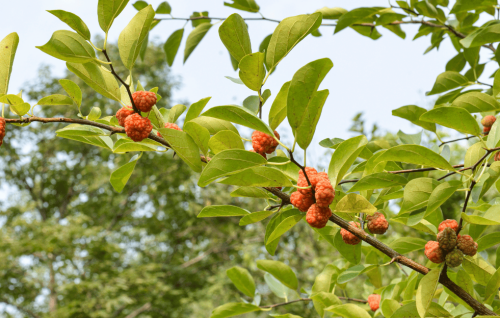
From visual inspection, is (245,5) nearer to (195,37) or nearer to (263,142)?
(195,37)

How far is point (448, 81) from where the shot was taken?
1511mm

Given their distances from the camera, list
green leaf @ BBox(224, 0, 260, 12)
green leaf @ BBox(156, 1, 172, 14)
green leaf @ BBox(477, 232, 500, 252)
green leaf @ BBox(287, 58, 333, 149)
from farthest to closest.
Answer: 1. green leaf @ BBox(156, 1, 172, 14)
2. green leaf @ BBox(224, 0, 260, 12)
3. green leaf @ BBox(477, 232, 500, 252)
4. green leaf @ BBox(287, 58, 333, 149)

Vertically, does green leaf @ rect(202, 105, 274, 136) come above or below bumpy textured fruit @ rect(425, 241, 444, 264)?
above

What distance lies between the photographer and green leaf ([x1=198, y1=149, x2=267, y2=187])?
25.6 inches

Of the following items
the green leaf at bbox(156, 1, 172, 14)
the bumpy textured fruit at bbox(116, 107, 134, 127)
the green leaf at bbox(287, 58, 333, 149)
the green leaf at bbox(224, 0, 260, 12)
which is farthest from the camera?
the green leaf at bbox(156, 1, 172, 14)

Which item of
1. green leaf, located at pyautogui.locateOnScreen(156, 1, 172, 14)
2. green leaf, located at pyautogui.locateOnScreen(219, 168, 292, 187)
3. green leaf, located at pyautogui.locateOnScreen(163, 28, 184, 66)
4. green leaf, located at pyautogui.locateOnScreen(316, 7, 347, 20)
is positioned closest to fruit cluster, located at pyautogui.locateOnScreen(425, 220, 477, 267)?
green leaf, located at pyautogui.locateOnScreen(219, 168, 292, 187)

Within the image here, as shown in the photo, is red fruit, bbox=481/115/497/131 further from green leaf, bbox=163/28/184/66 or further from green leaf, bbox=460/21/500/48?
green leaf, bbox=163/28/184/66

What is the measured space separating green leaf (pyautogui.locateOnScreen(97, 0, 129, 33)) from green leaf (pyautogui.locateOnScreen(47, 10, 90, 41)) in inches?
1.5

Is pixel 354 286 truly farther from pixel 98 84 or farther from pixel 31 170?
pixel 31 170

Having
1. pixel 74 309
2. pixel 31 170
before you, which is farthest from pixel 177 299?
pixel 31 170

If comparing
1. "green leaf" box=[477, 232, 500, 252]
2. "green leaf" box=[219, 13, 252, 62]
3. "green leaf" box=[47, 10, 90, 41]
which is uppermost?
"green leaf" box=[47, 10, 90, 41]

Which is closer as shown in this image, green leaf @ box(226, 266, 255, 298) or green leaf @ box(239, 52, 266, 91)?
green leaf @ box(239, 52, 266, 91)

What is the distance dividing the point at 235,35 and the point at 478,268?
2.97 feet

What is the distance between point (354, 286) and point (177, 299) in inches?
165
